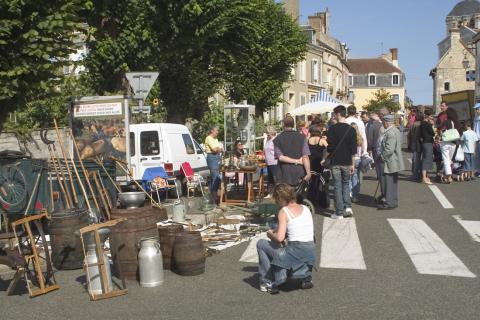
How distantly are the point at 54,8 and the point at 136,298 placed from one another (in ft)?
20.9

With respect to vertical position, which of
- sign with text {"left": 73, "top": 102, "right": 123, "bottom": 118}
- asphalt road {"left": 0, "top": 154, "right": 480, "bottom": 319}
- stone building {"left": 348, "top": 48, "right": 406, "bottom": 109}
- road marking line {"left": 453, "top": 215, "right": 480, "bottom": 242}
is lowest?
asphalt road {"left": 0, "top": 154, "right": 480, "bottom": 319}

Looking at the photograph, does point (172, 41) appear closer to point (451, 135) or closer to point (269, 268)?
point (451, 135)

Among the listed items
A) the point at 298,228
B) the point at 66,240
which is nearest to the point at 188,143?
the point at 66,240

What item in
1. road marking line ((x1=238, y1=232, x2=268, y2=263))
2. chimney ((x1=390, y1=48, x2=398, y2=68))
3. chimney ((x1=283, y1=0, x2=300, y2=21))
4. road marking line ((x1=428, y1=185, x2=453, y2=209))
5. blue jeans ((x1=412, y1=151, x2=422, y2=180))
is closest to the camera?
road marking line ((x1=238, y1=232, x2=268, y2=263))

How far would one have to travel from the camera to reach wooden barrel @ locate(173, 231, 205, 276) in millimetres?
6453

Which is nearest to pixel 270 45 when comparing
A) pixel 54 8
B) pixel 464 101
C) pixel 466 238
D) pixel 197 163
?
pixel 464 101

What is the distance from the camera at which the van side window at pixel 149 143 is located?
1312 cm

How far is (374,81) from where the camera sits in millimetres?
88875

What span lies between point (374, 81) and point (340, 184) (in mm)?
82818

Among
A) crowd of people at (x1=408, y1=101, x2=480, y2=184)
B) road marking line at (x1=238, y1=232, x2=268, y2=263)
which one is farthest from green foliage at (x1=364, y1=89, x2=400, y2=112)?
road marking line at (x1=238, y1=232, x2=268, y2=263)

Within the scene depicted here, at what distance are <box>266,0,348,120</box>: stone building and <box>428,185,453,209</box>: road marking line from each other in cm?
2643

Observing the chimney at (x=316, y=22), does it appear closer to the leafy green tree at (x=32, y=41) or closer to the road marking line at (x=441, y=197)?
the road marking line at (x=441, y=197)

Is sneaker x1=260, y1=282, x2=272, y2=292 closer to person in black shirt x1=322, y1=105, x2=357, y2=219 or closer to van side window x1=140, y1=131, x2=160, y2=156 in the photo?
person in black shirt x1=322, y1=105, x2=357, y2=219

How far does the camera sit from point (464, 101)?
27453mm
